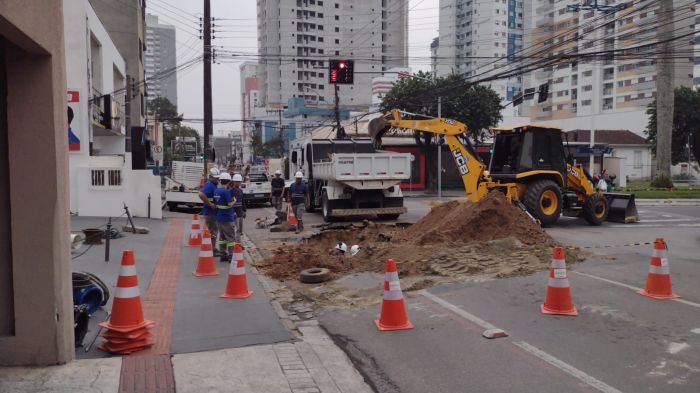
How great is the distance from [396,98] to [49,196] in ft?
118

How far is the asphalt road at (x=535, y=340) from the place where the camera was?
5047 millimetres

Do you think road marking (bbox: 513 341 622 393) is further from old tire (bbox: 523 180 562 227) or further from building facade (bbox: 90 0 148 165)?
building facade (bbox: 90 0 148 165)

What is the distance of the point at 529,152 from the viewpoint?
669 inches

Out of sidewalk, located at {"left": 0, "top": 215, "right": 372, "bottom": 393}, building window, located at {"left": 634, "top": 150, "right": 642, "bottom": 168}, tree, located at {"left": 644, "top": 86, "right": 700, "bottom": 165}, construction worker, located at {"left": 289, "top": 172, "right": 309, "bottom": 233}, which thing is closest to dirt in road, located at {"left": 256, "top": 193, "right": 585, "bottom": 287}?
sidewalk, located at {"left": 0, "top": 215, "right": 372, "bottom": 393}

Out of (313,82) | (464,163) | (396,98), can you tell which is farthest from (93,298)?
(313,82)

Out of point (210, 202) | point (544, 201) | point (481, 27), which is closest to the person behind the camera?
point (210, 202)

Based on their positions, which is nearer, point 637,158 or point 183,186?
point 183,186

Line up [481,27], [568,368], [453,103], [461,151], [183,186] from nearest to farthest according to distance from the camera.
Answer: [568,368] < [461,151] < [183,186] < [453,103] < [481,27]

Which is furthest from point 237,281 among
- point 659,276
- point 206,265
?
point 659,276

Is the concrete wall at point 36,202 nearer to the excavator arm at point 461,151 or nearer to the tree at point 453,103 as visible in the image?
the excavator arm at point 461,151

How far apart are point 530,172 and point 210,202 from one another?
371 inches

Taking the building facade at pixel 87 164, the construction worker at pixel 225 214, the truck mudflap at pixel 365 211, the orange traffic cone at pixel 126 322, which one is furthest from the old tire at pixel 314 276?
the building facade at pixel 87 164

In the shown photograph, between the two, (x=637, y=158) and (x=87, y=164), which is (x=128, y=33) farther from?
(x=637, y=158)

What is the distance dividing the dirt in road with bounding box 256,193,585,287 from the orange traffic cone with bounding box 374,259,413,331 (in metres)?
2.80
